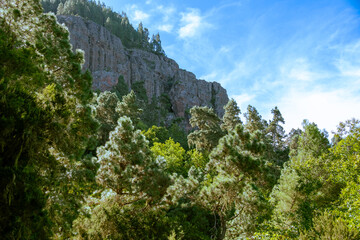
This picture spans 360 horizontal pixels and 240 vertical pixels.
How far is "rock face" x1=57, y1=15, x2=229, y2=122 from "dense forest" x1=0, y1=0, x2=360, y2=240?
41.3m

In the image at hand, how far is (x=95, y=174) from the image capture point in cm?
972

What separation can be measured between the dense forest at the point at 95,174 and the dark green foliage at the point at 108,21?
68142mm

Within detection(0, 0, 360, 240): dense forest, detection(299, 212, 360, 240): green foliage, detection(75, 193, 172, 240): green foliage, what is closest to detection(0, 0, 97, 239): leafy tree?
detection(0, 0, 360, 240): dense forest

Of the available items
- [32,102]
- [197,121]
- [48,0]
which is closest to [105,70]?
[197,121]

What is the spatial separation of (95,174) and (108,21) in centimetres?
7662

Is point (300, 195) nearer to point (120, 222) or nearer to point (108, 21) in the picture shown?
point (120, 222)

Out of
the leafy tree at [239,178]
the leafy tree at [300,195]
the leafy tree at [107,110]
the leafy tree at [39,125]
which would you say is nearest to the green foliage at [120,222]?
the leafy tree at [39,125]

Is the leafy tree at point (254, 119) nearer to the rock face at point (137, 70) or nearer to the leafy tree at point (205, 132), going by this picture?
the leafy tree at point (205, 132)

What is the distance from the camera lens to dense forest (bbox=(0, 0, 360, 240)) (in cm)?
528

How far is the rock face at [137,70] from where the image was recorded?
53625 millimetres

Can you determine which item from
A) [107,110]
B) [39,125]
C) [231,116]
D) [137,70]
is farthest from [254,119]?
[137,70]

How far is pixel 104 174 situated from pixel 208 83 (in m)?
69.5

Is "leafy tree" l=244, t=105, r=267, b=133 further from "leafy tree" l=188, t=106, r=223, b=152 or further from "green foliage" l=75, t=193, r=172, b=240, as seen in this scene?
"green foliage" l=75, t=193, r=172, b=240

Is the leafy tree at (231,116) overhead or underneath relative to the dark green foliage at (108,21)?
underneath
